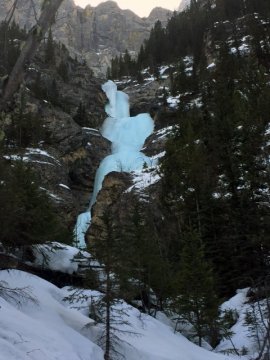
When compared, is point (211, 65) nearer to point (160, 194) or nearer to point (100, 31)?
point (160, 194)

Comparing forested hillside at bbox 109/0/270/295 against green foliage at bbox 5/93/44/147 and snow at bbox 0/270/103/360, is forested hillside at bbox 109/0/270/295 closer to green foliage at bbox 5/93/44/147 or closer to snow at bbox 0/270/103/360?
snow at bbox 0/270/103/360

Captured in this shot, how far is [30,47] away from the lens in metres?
2.31

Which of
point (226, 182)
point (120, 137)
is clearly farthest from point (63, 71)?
point (226, 182)

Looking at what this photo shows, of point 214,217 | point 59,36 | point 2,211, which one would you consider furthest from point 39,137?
point 59,36

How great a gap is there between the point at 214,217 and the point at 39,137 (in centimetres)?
2233

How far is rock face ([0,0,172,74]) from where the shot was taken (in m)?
119

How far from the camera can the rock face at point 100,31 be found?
119312 millimetres

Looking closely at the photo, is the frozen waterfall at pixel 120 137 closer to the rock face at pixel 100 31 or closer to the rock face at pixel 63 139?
the rock face at pixel 63 139

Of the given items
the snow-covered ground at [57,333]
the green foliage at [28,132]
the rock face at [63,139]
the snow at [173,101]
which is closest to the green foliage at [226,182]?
the snow-covered ground at [57,333]

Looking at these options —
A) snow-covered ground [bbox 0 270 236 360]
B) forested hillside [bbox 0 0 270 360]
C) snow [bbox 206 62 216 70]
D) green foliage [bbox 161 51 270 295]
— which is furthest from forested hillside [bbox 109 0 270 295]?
snow [bbox 206 62 216 70]

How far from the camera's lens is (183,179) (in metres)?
25.0

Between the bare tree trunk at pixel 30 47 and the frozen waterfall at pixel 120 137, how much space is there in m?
31.4

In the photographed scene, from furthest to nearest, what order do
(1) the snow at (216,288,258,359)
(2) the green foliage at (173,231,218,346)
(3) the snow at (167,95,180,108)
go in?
(3) the snow at (167,95,180,108) → (2) the green foliage at (173,231,218,346) → (1) the snow at (216,288,258,359)

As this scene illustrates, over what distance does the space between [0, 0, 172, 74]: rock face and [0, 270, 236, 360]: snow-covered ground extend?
10658 centimetres
